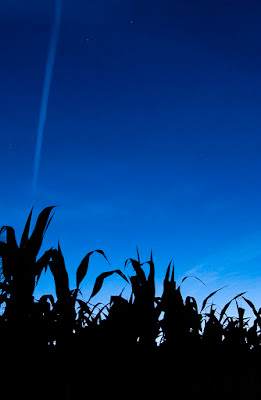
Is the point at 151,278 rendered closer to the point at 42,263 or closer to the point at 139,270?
the point at 139,270

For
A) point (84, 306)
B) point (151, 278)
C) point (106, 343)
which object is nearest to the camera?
point (106, 343)

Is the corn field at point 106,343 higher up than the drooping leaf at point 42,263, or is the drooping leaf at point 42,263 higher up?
the drooping leaf at point 42,263

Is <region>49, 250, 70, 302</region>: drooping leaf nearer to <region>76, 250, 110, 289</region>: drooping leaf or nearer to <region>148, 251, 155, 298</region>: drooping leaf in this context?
<region>76, 250, 110, 289</region>: drooping leaf

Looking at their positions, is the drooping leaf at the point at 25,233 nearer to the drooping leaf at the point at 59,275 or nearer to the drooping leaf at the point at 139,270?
the drooping leaf at the point at 59,275

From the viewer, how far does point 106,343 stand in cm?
225

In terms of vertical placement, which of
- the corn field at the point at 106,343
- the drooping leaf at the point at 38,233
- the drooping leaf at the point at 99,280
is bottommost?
the corn field at the point at 106,343

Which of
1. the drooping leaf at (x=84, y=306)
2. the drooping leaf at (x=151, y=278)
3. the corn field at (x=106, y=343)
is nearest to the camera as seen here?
the corn field at (x=106, y=343)

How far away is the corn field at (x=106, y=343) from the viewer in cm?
194

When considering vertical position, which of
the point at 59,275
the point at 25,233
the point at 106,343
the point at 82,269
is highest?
the point at 25,233

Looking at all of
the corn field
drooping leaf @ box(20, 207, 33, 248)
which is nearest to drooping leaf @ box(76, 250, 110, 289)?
the corn field

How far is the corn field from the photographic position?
1.94m

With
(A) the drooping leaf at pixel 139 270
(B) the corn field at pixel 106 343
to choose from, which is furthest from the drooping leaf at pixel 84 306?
(A) the drooping leaf at pixel 139 270

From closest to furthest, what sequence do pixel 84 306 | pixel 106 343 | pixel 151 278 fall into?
1. pixel 106 343
2. pixel 84 306
3. pixel 151 278

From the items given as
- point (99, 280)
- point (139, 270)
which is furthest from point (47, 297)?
point (139, 270)
